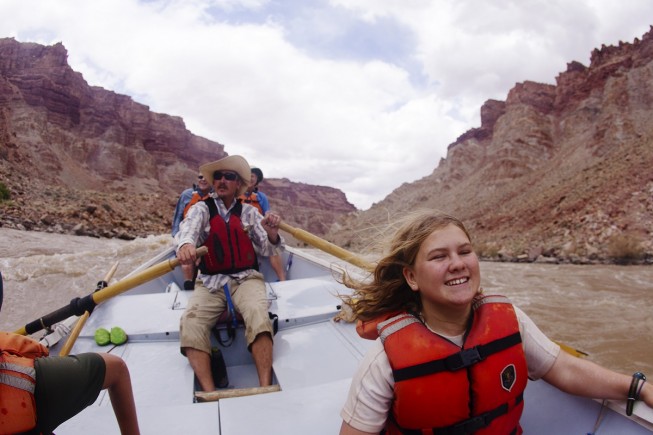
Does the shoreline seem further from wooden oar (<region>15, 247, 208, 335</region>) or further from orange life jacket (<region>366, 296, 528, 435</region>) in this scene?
orange life jacket (<region>366, 296, 528, 435</region>)

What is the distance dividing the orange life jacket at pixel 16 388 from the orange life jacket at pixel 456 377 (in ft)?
2.87

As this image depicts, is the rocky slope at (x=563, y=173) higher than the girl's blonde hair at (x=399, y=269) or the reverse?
higher

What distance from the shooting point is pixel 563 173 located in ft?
80.8

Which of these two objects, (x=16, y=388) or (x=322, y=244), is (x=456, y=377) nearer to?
(x=16, y=388)

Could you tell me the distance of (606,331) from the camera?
474 centimetres

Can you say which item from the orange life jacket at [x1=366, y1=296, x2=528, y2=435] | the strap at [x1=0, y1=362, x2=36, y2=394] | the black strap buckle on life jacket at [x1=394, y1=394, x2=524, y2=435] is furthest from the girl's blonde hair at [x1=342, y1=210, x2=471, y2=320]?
the strap at [x1=0, y1=362, x2=36, y2=394]

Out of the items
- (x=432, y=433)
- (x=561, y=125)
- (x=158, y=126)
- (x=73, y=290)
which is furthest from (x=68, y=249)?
(x=158, y=126)

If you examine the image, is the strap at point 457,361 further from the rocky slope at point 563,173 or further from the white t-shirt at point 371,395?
the rocky slope at point 563,173

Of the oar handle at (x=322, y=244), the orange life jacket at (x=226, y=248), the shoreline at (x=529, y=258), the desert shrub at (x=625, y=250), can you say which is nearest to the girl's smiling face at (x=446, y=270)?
the oar handle at (x=322, y=244)

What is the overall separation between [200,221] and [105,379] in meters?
1.60

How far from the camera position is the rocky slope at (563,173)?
1163cm

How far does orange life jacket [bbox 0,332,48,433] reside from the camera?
0.98 meters

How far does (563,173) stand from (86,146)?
46.9 meters

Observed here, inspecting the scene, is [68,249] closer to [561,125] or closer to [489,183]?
[489,183]
